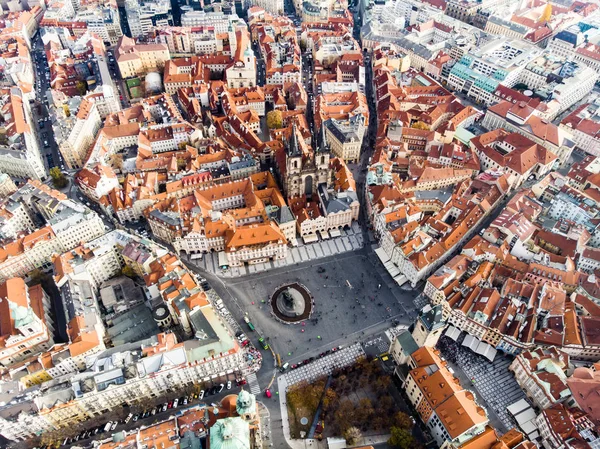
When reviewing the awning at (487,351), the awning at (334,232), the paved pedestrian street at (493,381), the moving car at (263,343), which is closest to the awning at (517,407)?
the paved pedestrian street at (493,381)

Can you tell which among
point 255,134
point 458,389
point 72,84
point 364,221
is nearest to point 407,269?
point 364,221

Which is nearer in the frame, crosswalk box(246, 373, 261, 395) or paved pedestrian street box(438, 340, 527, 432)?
paved pedestrian street box(438, 340, 527, 432)

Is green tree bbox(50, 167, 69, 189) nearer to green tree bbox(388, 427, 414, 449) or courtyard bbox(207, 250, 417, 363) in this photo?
courtyard bbox(207, 250, 417, 363)

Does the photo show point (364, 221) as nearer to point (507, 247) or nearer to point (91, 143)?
point (507, 247)

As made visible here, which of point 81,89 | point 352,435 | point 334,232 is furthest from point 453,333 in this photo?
point 81,89

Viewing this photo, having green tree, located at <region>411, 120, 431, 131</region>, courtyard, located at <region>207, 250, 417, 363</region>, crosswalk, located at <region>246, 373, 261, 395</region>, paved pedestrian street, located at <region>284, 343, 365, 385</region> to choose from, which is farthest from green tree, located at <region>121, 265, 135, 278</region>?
green tree, located at <region>411, 120, 431, 131</region>

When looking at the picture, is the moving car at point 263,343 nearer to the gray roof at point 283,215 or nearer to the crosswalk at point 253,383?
the crosswalk at point 253,383
